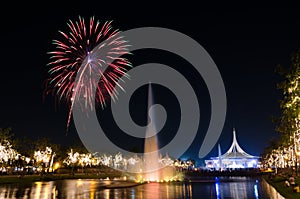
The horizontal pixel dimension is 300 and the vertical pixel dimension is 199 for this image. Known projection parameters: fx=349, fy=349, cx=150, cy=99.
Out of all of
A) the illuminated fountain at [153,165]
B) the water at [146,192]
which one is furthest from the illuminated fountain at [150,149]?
the water at [146,192]

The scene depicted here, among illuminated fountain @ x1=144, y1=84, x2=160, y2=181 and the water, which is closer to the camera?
the water

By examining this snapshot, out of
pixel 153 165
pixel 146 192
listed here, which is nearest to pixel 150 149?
pixel 153 165

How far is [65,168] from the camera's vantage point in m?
107

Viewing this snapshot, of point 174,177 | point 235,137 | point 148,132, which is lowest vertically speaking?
point 174,177

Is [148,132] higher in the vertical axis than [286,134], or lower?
higher

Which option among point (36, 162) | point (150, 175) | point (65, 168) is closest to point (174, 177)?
point (150, 175)

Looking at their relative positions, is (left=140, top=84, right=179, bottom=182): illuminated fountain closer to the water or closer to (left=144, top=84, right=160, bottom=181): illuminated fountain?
(left=144, top=84, right=160, bottom=181): illuminated fountain

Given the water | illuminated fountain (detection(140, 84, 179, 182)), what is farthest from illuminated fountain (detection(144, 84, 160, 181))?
the water

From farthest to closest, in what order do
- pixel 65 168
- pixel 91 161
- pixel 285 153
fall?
pixel 65 168 → pixel 91 161 → pixel 285 153

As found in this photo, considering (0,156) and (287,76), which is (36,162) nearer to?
(0,156)

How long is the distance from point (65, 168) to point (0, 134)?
158ft

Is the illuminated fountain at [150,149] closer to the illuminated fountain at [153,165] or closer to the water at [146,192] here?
the illuminated fountain at [153,165]

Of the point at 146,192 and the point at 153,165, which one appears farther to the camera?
the point at 153,165

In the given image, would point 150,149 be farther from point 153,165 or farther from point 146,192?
point 146,192
